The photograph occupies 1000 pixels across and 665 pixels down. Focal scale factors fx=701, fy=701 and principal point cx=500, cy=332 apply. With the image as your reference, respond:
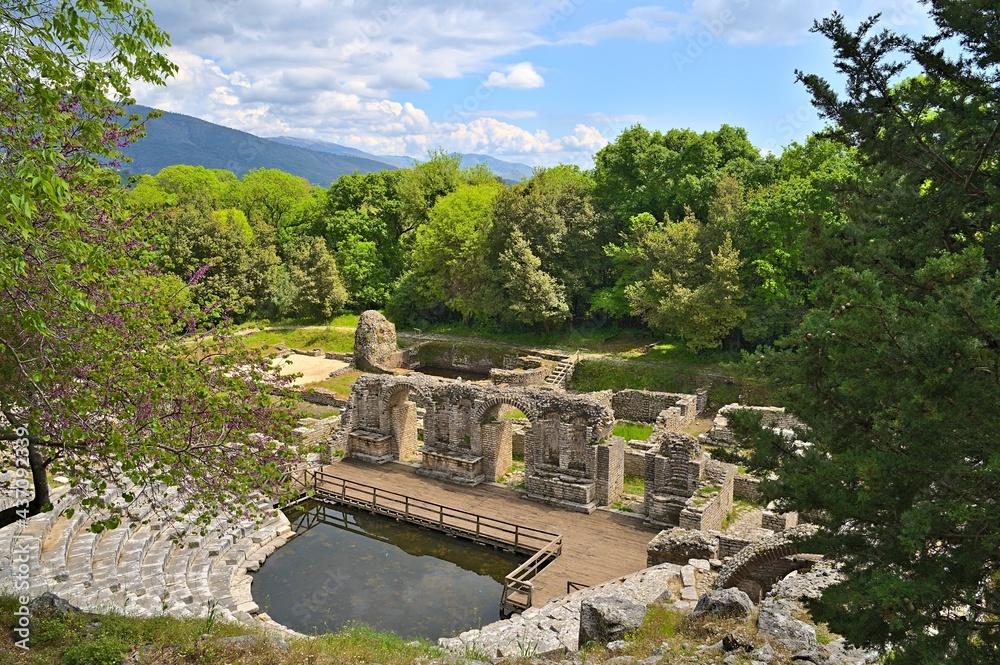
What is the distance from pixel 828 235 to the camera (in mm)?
9992

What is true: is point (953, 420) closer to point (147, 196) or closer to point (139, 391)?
point (139, 391)

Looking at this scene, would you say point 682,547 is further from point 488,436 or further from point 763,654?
point 488,436

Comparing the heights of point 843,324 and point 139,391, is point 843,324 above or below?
above

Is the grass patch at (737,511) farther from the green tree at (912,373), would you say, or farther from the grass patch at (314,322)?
the grass patch at (314,322)

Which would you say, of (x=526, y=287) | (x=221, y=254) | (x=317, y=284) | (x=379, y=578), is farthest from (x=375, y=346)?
(x=379, y=578)

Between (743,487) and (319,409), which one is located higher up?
(743,487)

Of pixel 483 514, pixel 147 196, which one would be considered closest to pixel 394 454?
pixel 483 514

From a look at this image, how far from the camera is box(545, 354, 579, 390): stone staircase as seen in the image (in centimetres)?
3362

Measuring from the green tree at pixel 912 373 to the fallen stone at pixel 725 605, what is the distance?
9.35ft

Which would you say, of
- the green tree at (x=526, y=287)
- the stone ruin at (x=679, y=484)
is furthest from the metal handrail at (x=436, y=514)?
the green tree at (x=526, y=287)

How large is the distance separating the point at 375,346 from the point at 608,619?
93.9ft

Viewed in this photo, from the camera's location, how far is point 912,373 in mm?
6258

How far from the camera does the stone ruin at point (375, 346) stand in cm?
3778

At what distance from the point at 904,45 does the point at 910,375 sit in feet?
13.9
